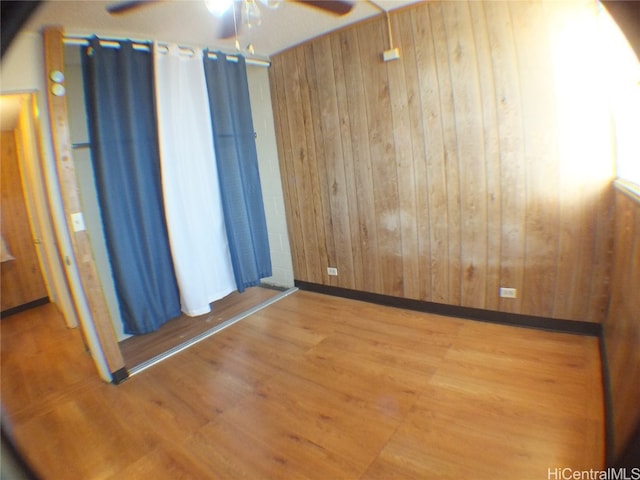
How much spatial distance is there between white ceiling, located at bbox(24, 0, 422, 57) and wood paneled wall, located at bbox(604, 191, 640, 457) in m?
1.90

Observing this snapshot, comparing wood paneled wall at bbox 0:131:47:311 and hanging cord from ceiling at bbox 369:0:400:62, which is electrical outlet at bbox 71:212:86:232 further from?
wood paneled wall at bbox 0:131:47:311

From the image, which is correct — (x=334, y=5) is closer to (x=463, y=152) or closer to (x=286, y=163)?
(x=463, y=152)

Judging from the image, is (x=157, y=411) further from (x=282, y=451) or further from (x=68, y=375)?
(x=68, y=375)

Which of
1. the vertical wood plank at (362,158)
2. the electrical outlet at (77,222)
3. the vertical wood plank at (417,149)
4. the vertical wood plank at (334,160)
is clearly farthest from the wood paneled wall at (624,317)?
the electrical outlet at (77,222)

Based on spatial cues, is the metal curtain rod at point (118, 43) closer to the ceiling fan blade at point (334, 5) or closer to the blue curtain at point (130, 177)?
the blue curtain at point (130, 177)

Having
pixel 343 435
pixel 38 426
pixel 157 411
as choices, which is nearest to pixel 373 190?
pixel 343 435

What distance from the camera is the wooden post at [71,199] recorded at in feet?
5.91

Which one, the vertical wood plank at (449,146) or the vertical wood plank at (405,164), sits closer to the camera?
the vertical wood plank at (449,146)

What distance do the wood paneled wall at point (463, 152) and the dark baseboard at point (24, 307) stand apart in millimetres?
3992

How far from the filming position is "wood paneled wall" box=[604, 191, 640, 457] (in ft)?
3.85

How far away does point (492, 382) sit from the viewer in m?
1.71

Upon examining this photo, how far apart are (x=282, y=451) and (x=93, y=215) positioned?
2.28m

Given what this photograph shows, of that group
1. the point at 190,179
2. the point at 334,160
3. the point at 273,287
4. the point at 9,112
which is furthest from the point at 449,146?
the point at 9,112

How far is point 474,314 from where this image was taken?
2369 millimetres
